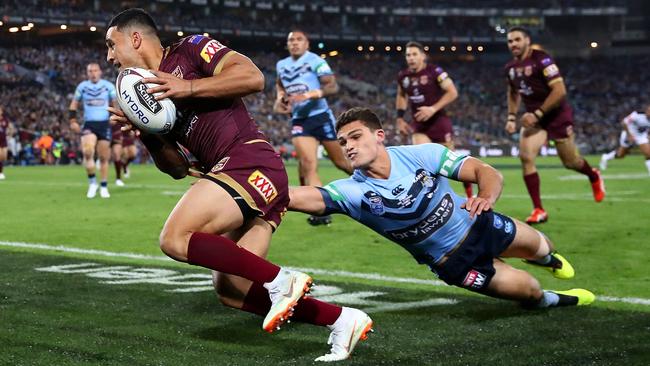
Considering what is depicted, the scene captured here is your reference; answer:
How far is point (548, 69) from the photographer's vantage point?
11.3m

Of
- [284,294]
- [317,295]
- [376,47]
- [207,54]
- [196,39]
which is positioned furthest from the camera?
[376,47]

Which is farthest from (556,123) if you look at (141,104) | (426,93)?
(141,104)

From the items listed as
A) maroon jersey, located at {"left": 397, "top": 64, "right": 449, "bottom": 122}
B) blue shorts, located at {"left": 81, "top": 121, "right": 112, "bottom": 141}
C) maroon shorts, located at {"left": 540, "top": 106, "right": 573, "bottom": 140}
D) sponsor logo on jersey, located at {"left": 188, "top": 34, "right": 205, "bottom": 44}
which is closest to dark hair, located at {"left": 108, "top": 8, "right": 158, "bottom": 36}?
sponsor logo on jersey, located at {"left": 188, "top": 34, "right": 205, "bottom": 44}

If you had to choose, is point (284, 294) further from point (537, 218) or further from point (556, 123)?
point (556, 123)

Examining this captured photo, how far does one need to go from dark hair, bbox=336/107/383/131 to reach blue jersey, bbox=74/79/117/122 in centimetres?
1161

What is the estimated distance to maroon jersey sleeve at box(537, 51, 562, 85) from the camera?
11.2m

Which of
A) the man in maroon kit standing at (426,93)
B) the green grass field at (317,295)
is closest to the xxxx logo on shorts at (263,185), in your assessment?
the green grass field at (317,295)

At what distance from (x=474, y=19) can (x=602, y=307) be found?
6936 centimetres

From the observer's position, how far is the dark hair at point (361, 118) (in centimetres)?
510

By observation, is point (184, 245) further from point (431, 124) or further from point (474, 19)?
point (474, 19)

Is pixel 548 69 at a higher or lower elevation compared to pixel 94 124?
higher

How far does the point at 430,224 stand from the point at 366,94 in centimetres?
5533

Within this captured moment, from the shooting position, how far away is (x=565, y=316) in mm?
5418

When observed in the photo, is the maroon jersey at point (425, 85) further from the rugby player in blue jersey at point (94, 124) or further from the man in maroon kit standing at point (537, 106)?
the rugby player in blue jersey at point (94, 124)
